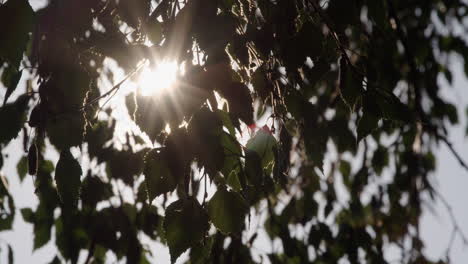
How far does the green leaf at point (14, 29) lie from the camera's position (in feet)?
2.01

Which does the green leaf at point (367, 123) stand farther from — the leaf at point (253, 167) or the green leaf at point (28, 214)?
the green leaf at point (28, 214)

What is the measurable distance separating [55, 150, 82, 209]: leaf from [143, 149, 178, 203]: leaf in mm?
124

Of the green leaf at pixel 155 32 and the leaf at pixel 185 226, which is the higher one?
the green leaf at pixel 155 32

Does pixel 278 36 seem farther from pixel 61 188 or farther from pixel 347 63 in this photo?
pixel 61 188

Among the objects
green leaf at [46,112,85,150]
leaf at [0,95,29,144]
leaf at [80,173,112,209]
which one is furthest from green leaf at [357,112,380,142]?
leaf at [80,173,112,209]

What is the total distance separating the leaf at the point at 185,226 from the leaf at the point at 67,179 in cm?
14

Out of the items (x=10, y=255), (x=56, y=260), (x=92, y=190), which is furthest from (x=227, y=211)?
(x=56, y=260)

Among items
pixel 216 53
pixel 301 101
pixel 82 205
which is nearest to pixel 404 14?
pixel 82 205

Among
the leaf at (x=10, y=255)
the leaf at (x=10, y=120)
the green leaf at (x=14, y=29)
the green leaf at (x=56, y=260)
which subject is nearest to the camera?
the green leaf at (x=14, y=29)

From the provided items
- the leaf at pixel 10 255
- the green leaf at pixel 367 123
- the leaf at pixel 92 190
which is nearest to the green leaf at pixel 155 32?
the green leaf at pixel 367 123

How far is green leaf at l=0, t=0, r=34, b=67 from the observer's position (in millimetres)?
613

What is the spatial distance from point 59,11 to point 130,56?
6.5 inches

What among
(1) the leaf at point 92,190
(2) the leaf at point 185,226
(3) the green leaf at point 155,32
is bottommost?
(2) the leaf at point 185,226

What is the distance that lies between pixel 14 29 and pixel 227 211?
0.36m
